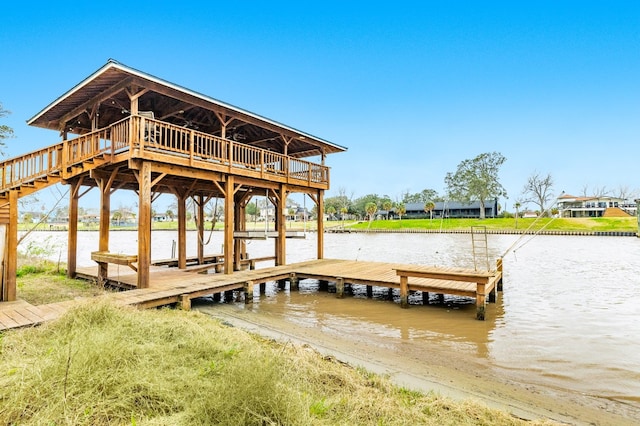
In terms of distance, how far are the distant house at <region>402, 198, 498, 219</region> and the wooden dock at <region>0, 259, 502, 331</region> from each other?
64028mm

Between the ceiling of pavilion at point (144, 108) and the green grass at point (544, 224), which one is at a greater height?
the ceiling of pavilion at point (144, 108)

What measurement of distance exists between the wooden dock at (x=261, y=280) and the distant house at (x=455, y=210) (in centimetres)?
6403

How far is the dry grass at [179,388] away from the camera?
2812 mm

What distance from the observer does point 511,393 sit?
4.82 meters

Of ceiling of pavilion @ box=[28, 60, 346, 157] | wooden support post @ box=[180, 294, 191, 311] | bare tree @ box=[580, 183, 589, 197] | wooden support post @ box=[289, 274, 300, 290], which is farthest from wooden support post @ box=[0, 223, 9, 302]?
bare tree @ box=[580, 183, 589, 197]

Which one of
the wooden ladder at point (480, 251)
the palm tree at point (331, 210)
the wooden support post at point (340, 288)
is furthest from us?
the palm tree at point (331, 210)

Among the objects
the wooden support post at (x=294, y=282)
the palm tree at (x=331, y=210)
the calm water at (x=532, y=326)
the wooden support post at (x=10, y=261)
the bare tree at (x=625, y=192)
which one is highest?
the bare tree at (x=625, y=192)

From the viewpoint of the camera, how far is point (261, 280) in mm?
11094

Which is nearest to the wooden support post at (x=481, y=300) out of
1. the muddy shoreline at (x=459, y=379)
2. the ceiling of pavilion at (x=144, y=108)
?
the muddy shoreline at (x=459, y=379)

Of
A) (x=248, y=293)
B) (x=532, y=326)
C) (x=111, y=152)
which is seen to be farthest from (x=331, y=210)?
(x=532, y=326)

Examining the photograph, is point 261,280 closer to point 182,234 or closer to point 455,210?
point 182,234

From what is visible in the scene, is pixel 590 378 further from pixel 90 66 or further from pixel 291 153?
pixel 90 66

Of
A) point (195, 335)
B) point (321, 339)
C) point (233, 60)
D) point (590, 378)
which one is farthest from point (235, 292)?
point (233, 60)

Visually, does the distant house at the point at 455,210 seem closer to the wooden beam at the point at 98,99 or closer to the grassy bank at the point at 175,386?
the wooden beam at the point at 98,99
